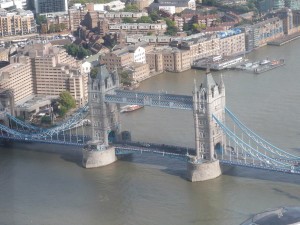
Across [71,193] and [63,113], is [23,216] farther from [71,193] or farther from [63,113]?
[63,113]

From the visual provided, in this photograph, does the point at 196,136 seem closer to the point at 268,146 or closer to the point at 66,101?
the point at 268,146

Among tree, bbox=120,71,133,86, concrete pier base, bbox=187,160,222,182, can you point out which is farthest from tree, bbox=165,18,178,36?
concrete pier base, bbox=187,160,222,182

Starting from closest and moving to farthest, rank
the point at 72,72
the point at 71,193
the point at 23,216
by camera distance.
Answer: the point at 23,216, the point at 71,193, the point at 72,72

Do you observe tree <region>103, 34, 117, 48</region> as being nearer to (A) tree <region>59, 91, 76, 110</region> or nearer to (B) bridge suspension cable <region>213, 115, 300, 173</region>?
(A) tree <region>59, 91, 76, 110</region>

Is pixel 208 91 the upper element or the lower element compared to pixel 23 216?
upper

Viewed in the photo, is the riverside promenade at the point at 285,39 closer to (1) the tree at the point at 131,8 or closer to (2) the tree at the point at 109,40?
(2) the tree at the point at 109,40

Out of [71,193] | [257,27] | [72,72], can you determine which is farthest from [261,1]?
[71,193]

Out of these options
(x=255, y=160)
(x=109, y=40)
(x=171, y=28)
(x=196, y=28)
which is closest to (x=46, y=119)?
(x=255, y=160)

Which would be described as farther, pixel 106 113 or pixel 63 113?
pixel 63 113
